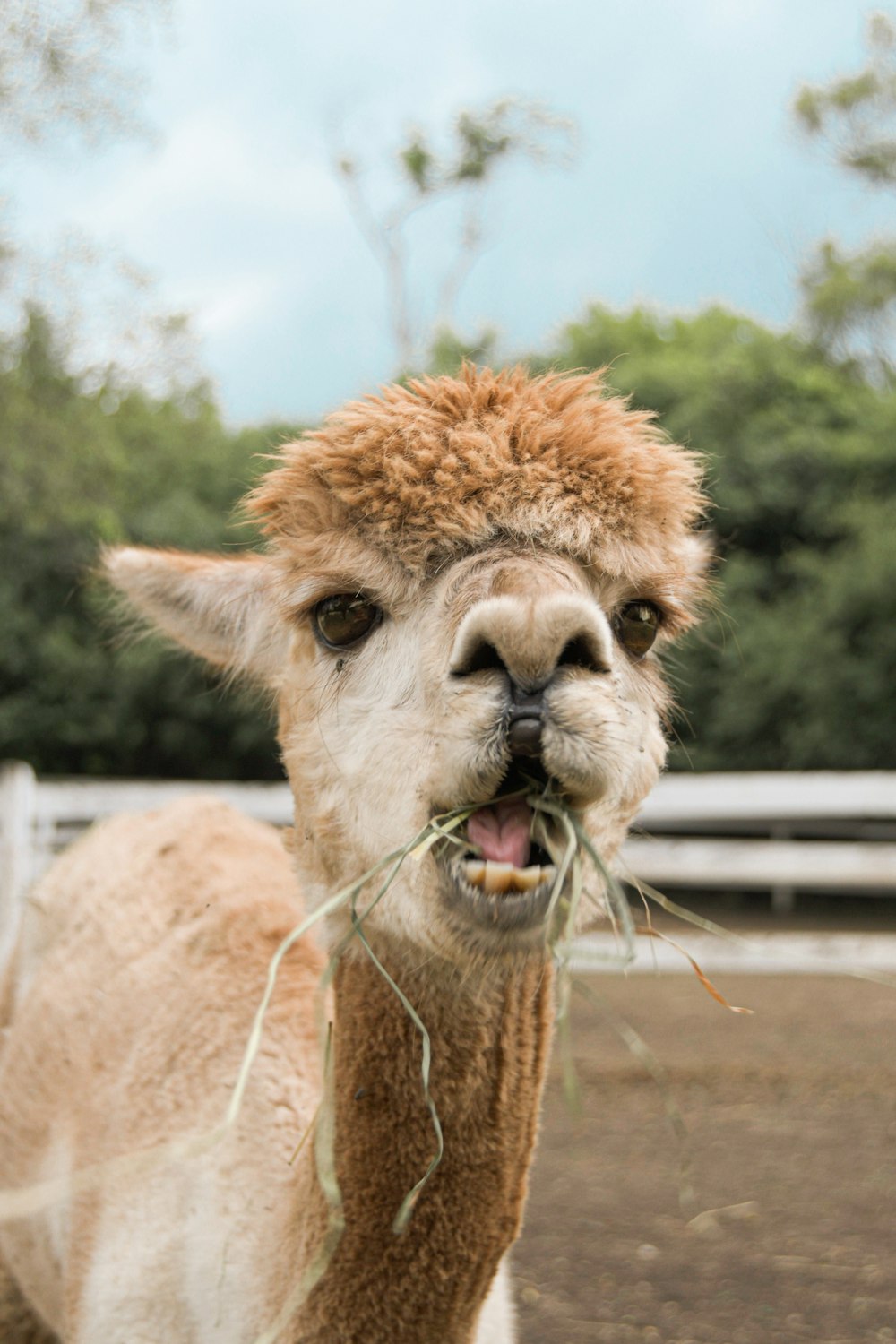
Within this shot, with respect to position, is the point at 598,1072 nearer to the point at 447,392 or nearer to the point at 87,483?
the point at 447,392

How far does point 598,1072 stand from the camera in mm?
7211

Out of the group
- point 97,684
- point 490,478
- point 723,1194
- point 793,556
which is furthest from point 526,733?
point 97,684

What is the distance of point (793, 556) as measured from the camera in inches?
712

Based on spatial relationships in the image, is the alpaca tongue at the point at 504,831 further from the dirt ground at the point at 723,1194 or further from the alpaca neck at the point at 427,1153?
the dirt ground at the point at 723,1194

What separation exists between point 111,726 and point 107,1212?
18.9 m

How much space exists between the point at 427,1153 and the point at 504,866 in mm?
667

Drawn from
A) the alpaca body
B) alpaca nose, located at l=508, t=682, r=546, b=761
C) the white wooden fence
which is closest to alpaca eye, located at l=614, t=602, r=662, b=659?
alpaca nose, located at l=508, t=682, r=546, b=761

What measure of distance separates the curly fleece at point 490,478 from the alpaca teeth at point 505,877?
1.90 ft

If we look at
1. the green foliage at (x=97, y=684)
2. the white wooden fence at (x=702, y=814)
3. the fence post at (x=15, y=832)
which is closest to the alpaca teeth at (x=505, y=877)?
the white wooden fence at (x=702, y=814)

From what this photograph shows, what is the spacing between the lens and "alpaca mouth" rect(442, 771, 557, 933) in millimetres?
1885

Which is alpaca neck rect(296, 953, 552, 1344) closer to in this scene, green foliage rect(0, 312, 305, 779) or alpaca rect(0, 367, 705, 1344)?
alpaca rect(0, 367, 705, 1344)

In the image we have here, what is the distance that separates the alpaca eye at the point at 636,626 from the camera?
2.35 meters

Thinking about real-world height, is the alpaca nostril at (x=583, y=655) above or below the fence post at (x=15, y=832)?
above

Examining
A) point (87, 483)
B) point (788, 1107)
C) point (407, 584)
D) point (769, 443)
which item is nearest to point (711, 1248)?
point (788, 1107)
